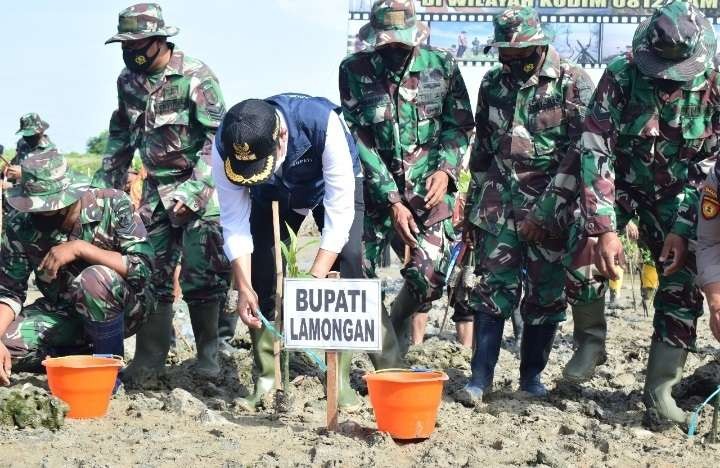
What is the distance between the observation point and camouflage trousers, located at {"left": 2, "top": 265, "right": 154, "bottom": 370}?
578 cm

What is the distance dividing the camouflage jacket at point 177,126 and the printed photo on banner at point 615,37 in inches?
838

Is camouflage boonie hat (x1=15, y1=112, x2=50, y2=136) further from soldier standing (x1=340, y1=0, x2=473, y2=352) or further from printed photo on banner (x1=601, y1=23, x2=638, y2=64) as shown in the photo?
printed photo on banner (x1=601, y1=23, x2=638, y2=64)

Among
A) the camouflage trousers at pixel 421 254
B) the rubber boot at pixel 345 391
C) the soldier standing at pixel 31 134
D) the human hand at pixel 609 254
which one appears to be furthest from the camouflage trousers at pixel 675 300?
the soldier standing at pixel 31 134

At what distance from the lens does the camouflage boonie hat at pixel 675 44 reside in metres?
4.91

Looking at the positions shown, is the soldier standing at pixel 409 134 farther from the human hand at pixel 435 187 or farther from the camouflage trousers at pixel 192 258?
the camouflage trousers at pixel 192 258

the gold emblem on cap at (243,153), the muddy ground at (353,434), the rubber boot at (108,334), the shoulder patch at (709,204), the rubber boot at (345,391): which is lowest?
the muddy ground at (353,434)

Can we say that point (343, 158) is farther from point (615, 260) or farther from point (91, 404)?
point (91, 404)

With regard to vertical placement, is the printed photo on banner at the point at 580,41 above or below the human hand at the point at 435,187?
above

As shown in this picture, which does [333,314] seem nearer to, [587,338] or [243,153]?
[243,153]

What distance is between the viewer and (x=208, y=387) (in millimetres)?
6113

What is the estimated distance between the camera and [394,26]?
→ 605 centimetres

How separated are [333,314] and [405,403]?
48 centimetres

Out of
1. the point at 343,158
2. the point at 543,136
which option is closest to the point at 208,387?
the point at 343,158

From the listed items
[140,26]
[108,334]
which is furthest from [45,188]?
[140,26]
